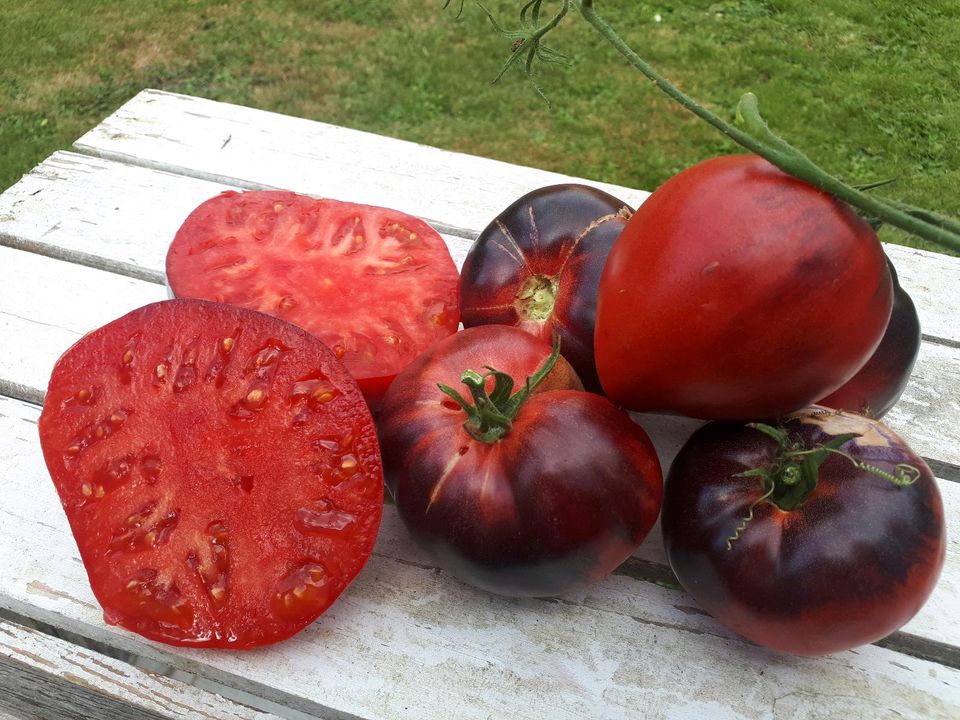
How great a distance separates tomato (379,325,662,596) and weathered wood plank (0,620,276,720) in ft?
1.01

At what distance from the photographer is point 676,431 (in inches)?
45.9

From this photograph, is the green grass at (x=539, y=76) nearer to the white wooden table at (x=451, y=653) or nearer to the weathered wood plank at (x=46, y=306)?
the weathered wood plank at (x=46, y=306)

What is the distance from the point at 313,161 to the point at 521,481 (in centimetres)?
110

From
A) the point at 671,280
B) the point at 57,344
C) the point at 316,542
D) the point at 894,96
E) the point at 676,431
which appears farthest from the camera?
the point at 894,96

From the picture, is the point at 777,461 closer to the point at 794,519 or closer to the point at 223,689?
the point at 794,519

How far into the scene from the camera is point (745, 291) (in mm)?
746

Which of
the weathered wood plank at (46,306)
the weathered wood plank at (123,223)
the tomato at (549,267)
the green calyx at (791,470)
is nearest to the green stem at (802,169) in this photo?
the green calyx at (791,470)

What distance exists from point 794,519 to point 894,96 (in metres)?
2.63

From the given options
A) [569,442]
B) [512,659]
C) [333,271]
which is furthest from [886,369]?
[333,271]

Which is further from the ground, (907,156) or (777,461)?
(777,461)

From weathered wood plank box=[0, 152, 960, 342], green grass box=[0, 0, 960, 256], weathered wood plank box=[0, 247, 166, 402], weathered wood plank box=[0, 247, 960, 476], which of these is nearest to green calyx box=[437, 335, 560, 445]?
weathered wood plank box=[0, 247, 960, 476]

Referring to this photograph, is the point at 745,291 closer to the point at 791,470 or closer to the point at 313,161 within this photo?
the point at 791,470

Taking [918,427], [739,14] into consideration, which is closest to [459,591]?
[918,427]

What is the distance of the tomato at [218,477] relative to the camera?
2.90ft
